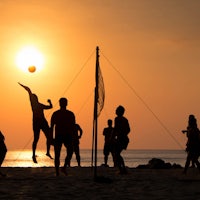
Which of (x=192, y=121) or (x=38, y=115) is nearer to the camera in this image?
(x=38, y=115)

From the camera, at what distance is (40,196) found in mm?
12141

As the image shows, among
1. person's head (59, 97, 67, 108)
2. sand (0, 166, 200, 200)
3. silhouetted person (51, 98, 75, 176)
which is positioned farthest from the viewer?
silhouetted person (51, 98, 75, 176)

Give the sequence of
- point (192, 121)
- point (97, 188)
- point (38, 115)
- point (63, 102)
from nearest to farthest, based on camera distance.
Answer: point (97, 188) → point (63, 102) → point (38, 115) → point (192, 121)

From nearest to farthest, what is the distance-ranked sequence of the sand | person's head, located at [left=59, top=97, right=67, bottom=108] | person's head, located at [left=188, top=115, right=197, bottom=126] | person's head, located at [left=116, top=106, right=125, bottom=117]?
the sand, person's head, located at [left=59, top=97, right=67, bottom=108], person's head, located at [left=116, top=106, right=125, bottom=117], person's head, located at [left=188, top=115, right=197, bottom=126]

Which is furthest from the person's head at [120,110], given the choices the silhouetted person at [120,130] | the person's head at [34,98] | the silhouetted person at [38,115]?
the person's head at [34,98]

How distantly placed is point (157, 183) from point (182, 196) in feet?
9.22

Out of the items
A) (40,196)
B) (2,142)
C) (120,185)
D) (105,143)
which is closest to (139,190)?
(120,185)

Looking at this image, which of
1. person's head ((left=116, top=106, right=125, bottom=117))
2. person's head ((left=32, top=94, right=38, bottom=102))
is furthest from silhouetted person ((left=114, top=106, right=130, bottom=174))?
person's head ((left=32, top=94, right=38, bottom=102))

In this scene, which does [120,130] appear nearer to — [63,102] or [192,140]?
[63,102]

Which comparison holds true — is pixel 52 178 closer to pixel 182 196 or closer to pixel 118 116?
pixel 118 116

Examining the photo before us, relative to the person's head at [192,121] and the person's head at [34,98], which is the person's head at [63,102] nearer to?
the person's head at [34,98]

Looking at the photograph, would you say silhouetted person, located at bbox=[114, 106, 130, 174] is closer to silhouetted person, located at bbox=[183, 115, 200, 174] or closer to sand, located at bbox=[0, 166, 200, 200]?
sand, located at bbox=[0, 166, 200, 200]

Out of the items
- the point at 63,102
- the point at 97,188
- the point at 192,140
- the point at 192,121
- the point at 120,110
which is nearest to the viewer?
the point at 97,188

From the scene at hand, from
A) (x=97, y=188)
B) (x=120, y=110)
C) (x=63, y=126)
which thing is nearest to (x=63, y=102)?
(x=63, y=126)
